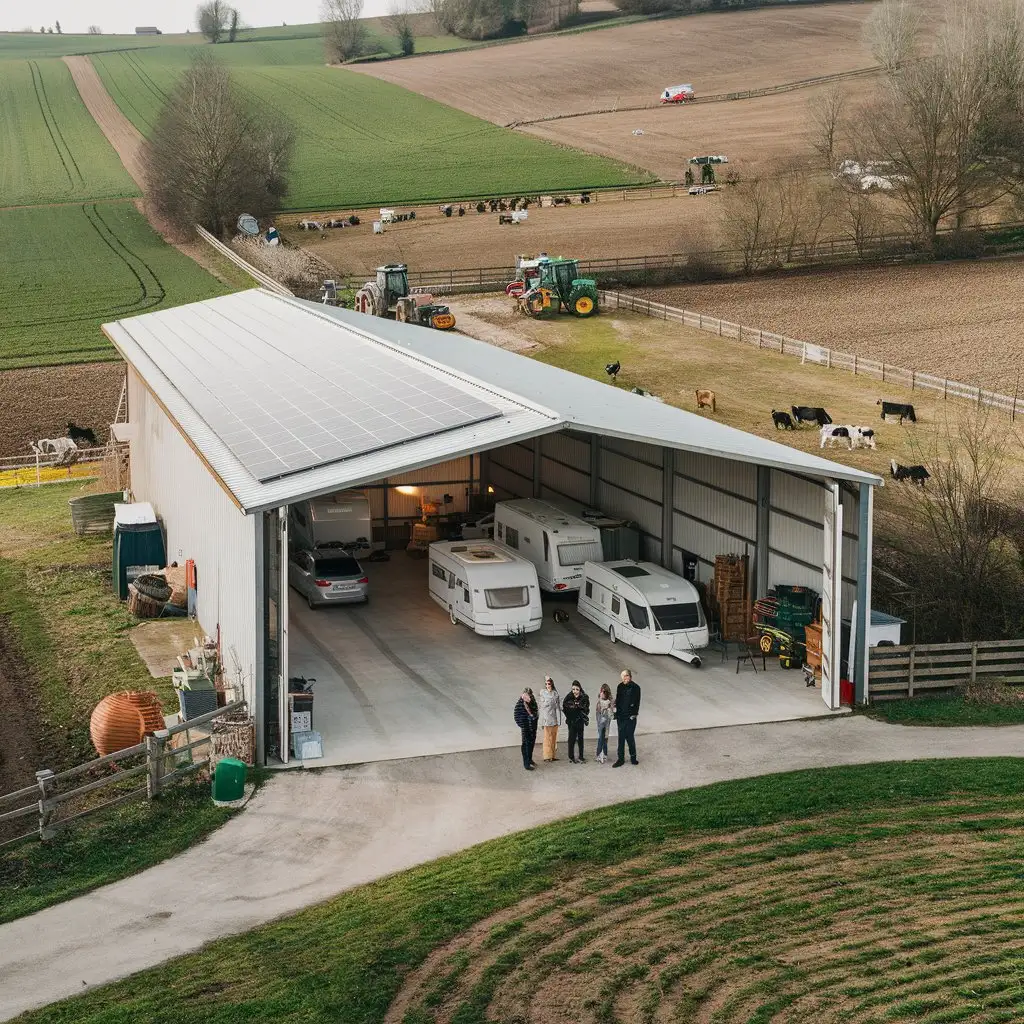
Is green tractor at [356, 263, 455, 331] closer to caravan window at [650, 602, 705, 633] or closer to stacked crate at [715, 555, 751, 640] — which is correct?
stacked crate at [715, 555, 751, 640]

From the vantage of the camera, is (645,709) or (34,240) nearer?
(645,709)

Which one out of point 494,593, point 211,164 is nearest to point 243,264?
point 211,164

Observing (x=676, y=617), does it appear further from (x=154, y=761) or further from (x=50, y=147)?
(x=50, y=147)

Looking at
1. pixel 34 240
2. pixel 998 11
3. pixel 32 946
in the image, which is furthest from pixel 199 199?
pixel 32 946

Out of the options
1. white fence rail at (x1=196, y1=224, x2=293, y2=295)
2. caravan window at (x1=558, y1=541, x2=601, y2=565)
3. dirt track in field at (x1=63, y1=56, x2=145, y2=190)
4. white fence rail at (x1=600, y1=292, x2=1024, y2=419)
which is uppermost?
dirt track in field at (x1=63, y1=56, x2=145, y2=190)

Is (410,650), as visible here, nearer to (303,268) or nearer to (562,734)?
(562,734)

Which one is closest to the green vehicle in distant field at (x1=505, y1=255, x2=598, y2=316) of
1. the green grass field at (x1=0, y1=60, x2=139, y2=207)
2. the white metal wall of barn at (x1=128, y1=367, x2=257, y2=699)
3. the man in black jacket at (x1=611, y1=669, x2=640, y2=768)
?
the white metal wall of barn at (x1=128, y1=367, x2=257, y2=699)

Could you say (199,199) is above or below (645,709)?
above
